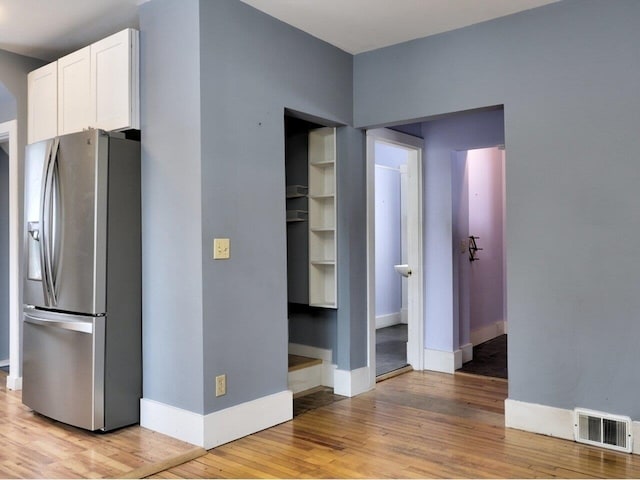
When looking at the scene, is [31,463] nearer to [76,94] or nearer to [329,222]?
[76,94]

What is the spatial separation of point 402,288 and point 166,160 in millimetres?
5133

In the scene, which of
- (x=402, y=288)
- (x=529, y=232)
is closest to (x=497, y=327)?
(x=402, y=288)

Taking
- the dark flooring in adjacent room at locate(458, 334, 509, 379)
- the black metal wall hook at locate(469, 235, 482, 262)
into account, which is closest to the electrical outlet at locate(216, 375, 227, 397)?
the dark flooring in adjacent room at locate(458, 334, 509, 379)

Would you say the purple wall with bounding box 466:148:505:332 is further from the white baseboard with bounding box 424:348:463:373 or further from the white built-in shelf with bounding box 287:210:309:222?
the white built-in shelf with bounding box 287:210:309:222

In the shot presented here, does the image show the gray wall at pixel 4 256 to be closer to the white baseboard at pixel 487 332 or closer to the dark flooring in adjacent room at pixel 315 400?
the dark flooring in adjacent room at pixel 315 400

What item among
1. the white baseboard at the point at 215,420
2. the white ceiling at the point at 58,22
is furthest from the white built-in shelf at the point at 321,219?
the white ceiling at the point at 58,22

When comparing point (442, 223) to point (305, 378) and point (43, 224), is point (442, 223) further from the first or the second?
point (43, 224)

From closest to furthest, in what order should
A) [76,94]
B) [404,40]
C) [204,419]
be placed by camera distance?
1. [204,419]
2. [76,94]
3. [404,40]

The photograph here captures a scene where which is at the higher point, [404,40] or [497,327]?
[404,40]

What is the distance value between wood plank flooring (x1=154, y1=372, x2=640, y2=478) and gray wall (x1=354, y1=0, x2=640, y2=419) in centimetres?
34

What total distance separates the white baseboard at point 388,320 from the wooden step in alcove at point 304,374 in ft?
9.59

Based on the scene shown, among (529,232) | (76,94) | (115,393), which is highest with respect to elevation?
(76,94)

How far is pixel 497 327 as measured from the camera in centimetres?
630

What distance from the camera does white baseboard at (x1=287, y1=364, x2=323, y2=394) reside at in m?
3.98
